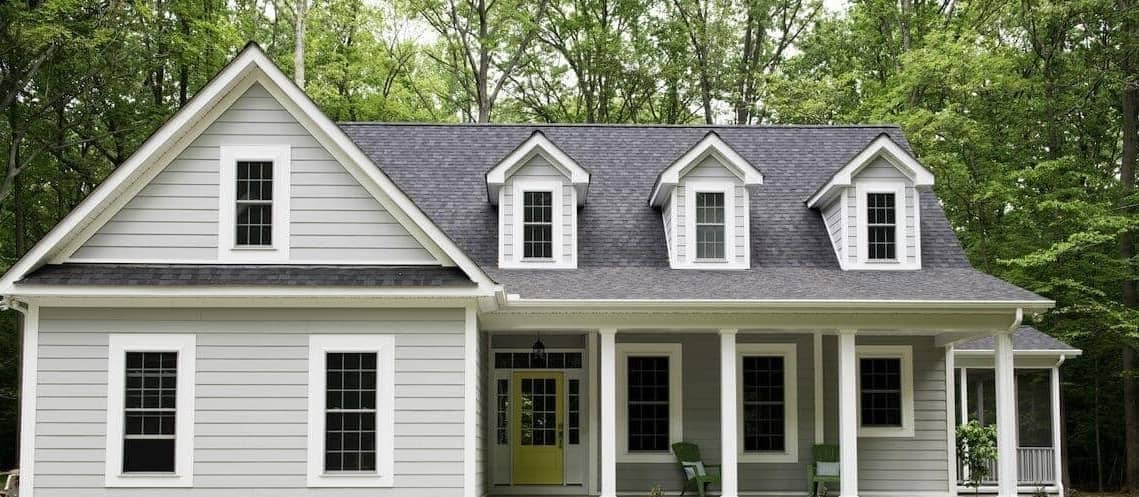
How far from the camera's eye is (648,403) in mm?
17922

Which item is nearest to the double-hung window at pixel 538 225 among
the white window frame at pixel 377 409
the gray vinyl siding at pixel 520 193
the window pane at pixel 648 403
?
the gray vinyl siding at pixel 520 193

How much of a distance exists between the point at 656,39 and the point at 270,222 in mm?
22217

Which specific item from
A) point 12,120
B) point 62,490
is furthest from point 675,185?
point 12,120

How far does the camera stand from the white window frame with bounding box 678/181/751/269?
17.5m

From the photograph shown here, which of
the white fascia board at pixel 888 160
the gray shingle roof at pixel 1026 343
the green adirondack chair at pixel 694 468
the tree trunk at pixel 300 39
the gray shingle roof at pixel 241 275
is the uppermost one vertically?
the tree trunk at pixel 300 39

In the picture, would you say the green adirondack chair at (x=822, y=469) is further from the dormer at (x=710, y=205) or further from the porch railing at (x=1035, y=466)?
the porch railing at (x=1035, y=466)

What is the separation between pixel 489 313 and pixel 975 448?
891cm

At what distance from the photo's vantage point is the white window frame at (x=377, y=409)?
13773 millimetres

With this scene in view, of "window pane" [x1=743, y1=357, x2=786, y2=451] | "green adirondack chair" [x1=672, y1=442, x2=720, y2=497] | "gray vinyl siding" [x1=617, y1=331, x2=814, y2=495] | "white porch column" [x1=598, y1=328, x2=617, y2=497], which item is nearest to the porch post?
"gray vinyl siding" [x1=617, y1=331, x2=814, y2=495]

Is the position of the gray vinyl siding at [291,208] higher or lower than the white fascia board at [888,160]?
lower

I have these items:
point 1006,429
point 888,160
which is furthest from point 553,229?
point 1006,429

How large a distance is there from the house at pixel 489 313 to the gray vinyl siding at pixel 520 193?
49mm

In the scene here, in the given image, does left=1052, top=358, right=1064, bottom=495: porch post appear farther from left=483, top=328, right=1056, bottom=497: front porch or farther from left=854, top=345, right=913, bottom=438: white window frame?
left=854, top=345, right=913, bottom=438: white window frame

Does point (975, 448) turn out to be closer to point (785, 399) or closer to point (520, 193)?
point (785, 399)
